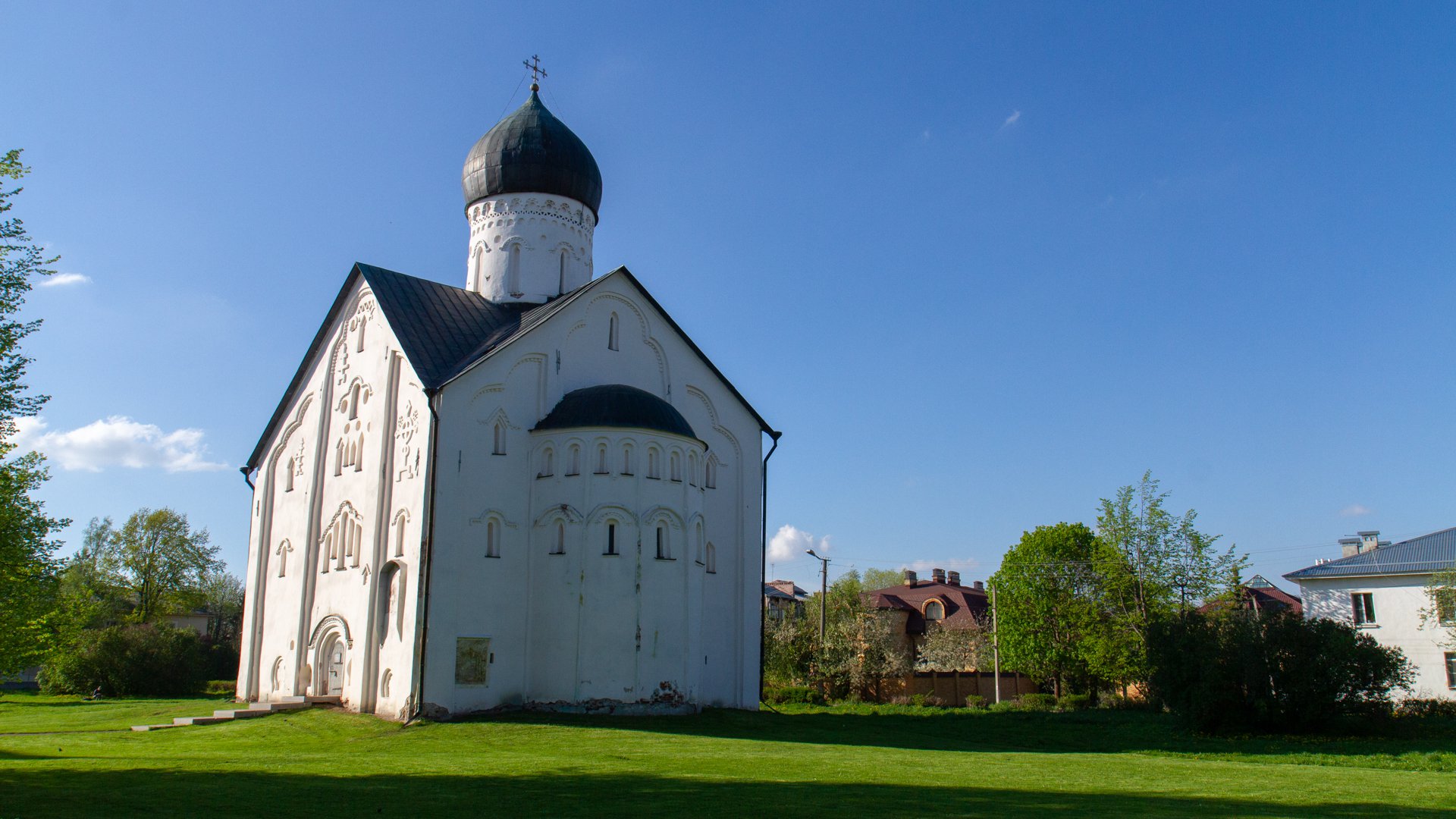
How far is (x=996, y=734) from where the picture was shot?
20547 millimetres

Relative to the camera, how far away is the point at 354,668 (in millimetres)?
20328

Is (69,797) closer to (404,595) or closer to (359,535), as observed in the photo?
(404,595)

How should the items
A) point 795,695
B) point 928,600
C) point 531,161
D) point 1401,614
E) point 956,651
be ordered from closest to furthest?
point 531,161 → point 1401,614 → point 795,695 → point 956,651 → point 928,600

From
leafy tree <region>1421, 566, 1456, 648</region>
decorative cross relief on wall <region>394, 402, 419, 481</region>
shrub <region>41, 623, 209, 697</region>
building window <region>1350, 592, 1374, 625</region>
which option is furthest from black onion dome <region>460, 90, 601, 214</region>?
building window <region>1350, 592, 1374, 625</region>

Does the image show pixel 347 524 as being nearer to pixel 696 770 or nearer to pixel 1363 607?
pixel 696 770

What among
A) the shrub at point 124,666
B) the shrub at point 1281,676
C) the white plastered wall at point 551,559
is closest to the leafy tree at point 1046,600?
the shrub at point 1281,676

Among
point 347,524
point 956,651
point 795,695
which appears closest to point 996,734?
point 795,695

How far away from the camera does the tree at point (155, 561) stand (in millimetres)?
43812

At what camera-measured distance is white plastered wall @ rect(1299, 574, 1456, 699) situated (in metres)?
28.5

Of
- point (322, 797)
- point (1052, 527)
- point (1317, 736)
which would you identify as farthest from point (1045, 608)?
point (322, 797)

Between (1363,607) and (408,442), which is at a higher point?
(408,442)

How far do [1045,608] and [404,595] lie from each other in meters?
24.5

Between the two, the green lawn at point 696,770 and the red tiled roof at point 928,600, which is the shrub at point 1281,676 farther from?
the red tiled roof at point 928,600

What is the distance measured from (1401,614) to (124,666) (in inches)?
1616
